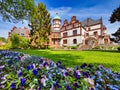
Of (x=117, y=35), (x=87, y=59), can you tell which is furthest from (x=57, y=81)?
(x=117, y=35)

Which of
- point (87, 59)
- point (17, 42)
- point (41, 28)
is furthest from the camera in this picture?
point (41, 28)

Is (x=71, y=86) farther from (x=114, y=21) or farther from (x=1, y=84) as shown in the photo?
(x=114, y=21)

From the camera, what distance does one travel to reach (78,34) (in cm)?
4944

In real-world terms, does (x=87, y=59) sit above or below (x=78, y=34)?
below

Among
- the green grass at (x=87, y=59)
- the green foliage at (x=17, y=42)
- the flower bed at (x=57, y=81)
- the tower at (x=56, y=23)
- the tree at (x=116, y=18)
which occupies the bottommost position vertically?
the green grass at (x=87, y=59)

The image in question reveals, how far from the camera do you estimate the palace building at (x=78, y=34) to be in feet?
156

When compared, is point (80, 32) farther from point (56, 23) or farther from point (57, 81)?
point (57, 81)

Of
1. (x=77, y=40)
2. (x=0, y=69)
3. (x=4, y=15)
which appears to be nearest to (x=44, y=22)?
(x=77, y=40)

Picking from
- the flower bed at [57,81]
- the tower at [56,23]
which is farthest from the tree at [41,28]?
the flower bed at [57,81]

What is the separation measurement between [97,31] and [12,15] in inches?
1666

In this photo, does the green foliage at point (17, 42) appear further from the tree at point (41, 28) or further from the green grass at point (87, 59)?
the green grass at point (87, 59)

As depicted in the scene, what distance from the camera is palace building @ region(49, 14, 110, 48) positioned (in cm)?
4750

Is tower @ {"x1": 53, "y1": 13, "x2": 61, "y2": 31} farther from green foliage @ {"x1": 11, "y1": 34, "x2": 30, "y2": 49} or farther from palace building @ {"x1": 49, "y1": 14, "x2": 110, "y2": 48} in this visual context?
green foliage @ {"x1": 11, "y1": 34, "x2": 30, "y2": 49}

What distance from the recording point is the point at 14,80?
2.54m
